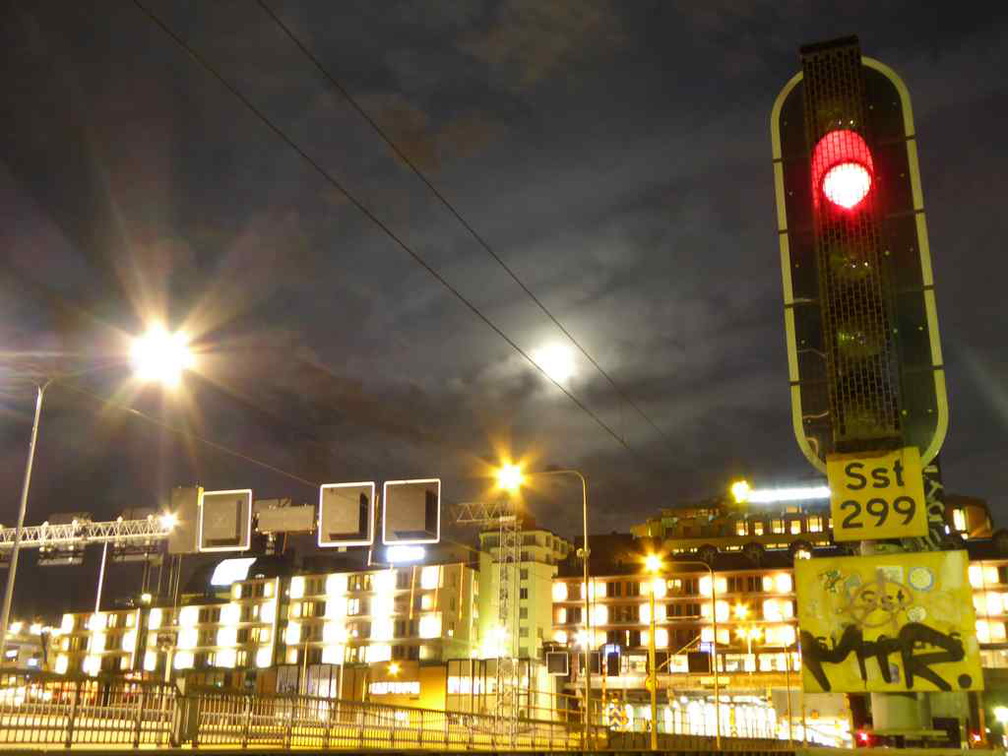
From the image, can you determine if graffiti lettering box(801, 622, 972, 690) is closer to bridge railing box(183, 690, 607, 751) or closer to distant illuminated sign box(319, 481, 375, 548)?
bridge railing box(183, 690, 607, 751)

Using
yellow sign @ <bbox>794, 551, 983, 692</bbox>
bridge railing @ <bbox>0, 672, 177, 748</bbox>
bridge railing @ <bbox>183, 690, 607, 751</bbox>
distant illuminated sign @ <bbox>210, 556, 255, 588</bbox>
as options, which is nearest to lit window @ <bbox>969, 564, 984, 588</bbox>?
distant illuminated sign @ <bbox>210, 556, 255, 588</bbox>

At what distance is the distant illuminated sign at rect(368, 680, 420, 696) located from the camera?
105 m

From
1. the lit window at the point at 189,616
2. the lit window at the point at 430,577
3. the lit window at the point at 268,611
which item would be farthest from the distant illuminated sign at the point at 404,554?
the lit window at the point at 189,616

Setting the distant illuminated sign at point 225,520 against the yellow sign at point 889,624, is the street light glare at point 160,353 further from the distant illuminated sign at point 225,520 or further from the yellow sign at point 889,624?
the yellow sign at point 889,624

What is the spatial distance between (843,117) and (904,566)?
398 inches

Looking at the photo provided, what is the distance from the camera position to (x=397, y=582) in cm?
11781

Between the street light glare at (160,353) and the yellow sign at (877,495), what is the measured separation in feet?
65.1

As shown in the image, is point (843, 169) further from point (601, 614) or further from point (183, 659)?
point (183, 659)

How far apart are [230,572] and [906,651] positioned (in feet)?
394

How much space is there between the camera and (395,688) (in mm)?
106125

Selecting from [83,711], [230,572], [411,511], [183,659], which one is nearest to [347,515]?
[411,511]

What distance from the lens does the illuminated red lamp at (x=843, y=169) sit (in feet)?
72.9

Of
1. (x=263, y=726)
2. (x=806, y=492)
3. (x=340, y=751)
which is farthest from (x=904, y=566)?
(x=806, y=492)

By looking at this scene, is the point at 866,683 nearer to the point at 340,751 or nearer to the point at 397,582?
the point at 340,751
